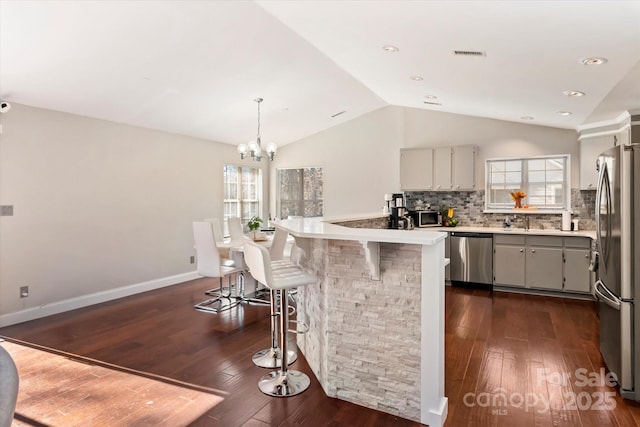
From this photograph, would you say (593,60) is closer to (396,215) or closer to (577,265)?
(396,215)

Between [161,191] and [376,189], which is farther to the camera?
[376,189]

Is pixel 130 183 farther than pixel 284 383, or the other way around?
pixel 130 183

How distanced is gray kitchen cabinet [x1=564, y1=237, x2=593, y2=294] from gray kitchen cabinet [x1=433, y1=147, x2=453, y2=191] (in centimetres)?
191

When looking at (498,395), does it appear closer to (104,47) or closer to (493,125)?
(104,47)

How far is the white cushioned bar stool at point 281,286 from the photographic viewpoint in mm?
2447

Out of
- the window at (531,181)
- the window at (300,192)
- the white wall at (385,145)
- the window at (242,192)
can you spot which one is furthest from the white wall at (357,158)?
the window at (531,181)

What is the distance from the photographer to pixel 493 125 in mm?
6070

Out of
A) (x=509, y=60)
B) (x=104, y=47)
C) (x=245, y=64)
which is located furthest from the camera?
(x=245, y=64)

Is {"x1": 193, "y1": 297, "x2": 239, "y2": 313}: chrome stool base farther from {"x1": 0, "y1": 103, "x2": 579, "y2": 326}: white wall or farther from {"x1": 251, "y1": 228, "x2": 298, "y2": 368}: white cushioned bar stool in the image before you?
{"x1": 251, "y1": 228, "x2": 298, "y2": 368}: white cushioned bar stool

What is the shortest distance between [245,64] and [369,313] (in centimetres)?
315

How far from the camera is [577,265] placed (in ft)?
16.4

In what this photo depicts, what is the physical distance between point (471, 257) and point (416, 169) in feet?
5.80

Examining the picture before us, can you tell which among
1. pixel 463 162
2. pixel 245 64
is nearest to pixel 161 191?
pixel 245 64

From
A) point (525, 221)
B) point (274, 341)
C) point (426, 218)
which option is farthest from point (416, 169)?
point (274, 341)
